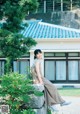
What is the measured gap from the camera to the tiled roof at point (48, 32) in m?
29.2

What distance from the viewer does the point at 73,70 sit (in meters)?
30.7

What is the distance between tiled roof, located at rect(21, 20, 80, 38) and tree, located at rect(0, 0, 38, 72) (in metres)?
13.7

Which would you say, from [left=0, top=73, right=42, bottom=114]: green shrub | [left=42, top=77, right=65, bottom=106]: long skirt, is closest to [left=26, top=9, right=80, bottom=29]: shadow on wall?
[left=42, top=77, right=65, bottom=106]: long skirt

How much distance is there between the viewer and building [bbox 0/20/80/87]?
2906cm

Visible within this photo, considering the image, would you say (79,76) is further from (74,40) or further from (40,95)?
(40,95)

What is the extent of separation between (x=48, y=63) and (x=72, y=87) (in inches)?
113

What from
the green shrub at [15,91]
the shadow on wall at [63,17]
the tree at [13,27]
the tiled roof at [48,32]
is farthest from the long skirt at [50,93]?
the shadow on wall at [63,17]

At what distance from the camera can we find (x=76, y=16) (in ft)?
131

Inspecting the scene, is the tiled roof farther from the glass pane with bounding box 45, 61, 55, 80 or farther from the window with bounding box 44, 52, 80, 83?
the glass pane with bounding box 45, 61, 55, 80

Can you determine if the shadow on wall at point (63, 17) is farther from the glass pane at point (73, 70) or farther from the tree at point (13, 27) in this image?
the tree at point (13, 27)

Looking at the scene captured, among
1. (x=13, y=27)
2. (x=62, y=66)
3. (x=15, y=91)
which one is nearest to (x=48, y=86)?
(x=15, y=91)

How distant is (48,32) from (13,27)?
1602cm

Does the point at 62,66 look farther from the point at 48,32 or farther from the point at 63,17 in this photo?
the point at 63,17

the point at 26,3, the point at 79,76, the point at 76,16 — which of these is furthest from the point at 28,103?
the point at 76,16
